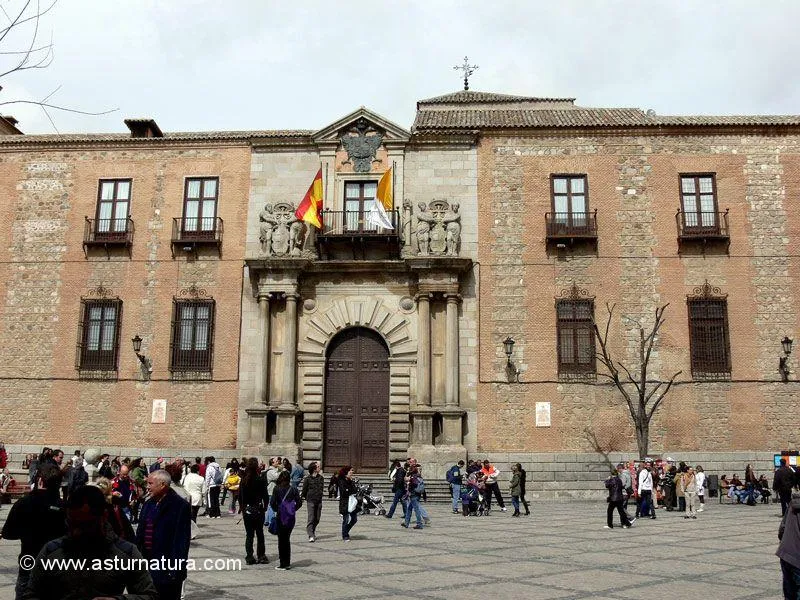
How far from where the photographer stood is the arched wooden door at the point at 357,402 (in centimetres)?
2373

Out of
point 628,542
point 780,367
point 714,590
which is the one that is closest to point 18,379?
point 628,542

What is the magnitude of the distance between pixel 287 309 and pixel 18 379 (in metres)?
9.15

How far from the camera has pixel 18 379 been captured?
2469 cm

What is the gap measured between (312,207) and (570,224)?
8318 mm

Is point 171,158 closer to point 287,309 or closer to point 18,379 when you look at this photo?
point 287,309

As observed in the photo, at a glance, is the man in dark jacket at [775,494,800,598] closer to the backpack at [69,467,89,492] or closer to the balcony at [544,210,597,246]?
the backpack at [69,467,89,492]

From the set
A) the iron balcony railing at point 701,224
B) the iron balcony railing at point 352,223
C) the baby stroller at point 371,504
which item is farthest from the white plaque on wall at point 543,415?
the iron balcony railing at point 352,223

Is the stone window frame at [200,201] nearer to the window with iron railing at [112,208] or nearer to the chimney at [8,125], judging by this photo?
the window with iron railing at [112,208]

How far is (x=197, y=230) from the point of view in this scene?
25.2m

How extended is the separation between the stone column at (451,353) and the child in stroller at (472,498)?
4105mm

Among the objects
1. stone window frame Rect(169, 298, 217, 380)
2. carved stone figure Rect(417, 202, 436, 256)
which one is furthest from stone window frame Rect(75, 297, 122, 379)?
carved stone figure Rect(417, 202, 436, 256)

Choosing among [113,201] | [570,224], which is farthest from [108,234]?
[570,224]

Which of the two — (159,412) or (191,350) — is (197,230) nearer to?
(191,350)

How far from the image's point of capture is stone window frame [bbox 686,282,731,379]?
23.4m
